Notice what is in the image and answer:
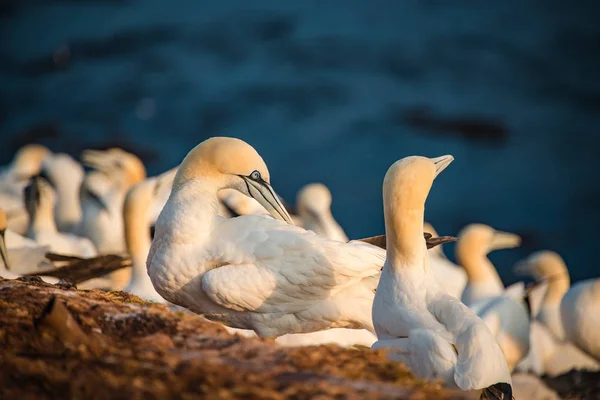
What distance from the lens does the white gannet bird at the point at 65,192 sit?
14.0 metres

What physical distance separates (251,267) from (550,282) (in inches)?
219

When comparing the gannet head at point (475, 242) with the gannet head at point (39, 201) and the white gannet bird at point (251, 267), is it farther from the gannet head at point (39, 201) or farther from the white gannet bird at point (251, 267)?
the white gannet bird at point (251, 267)

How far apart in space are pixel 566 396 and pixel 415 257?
408 cm

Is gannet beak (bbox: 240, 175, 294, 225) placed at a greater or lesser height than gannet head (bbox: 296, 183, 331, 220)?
greater

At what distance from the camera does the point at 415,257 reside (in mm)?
6156

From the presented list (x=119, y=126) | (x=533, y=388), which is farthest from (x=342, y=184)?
(x=533, y=388)

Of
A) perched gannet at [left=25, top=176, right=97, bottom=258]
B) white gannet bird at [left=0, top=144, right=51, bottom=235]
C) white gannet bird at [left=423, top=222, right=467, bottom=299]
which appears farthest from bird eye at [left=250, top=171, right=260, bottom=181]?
white gannet bird at [left=0, top=144, right=51, bottom=235]

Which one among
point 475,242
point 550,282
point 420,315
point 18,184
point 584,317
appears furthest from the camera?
point 18,184

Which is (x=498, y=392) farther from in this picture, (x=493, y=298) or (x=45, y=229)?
(x=45, y=229)

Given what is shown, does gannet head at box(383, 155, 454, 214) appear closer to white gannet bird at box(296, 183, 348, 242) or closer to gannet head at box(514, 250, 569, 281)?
gannet head at box(514, 250, 569, 281)

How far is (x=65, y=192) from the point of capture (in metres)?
14.1

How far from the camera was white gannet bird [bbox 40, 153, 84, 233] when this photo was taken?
1401 centimetres

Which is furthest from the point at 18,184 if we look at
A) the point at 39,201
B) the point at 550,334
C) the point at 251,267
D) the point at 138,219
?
the point at 251,267

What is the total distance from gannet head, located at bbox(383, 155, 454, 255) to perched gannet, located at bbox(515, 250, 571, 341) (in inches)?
201
